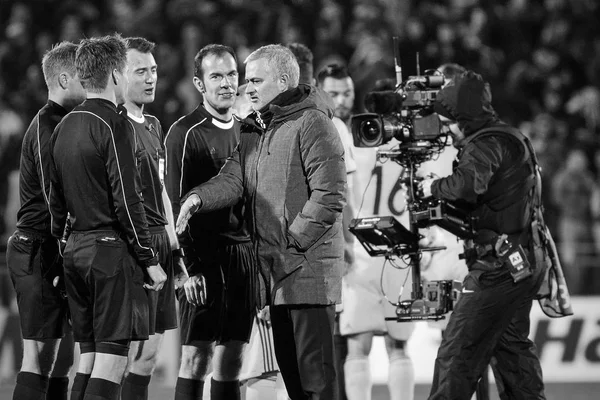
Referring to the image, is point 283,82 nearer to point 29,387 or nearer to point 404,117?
point 404,117

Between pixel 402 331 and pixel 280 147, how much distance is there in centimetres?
235

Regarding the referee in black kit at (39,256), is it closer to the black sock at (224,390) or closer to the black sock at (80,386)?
the black sock at (80,386)

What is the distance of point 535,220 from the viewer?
238 inches

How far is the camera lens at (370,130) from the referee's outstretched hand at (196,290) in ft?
4.22

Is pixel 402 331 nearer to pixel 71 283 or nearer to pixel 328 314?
pixel 328 314

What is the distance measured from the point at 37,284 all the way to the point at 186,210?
1081 millimetres

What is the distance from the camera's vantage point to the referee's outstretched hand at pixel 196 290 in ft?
20.1

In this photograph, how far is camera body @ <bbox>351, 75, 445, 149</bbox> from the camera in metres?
6.04

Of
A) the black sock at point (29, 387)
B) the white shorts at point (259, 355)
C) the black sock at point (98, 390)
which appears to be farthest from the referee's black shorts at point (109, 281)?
the white shorts at point (259, 355)

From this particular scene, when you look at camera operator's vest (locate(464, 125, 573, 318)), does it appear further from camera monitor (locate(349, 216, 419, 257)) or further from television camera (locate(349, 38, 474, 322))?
camera monitor (locate(349, 216, 419, 257))

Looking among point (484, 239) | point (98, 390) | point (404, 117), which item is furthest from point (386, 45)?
point (98, 390)

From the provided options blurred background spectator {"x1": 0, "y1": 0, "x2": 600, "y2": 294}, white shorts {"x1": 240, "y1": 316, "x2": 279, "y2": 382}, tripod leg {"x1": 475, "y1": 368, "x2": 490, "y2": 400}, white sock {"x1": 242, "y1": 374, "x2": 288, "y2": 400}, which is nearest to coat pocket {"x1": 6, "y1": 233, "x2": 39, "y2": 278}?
white shorts {"x1": 240, "y1": 316, "x2": 279, "y2": 382}

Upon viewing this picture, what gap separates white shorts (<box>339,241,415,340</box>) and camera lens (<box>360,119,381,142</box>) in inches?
53.6

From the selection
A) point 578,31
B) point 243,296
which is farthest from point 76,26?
point 243,296
